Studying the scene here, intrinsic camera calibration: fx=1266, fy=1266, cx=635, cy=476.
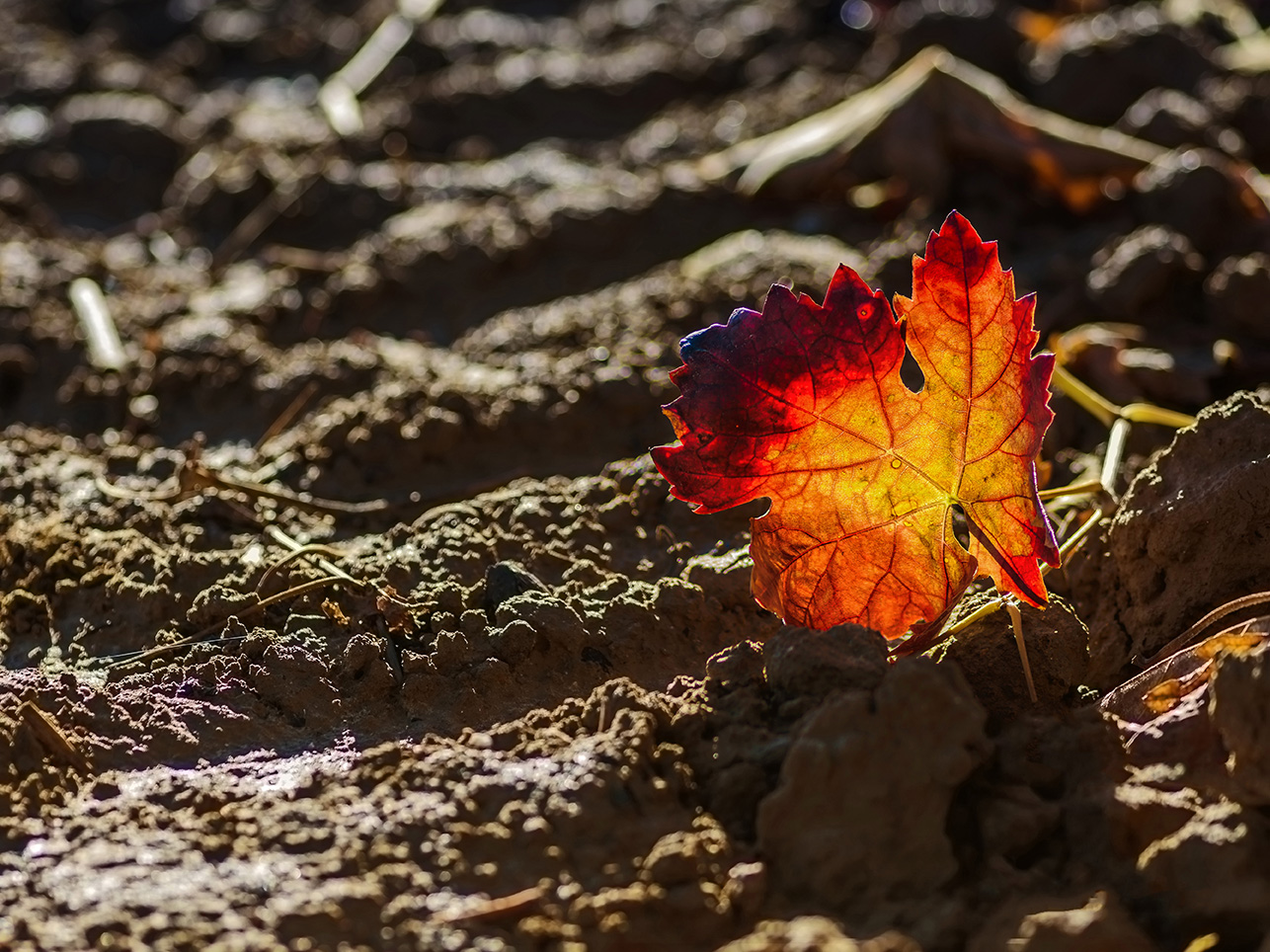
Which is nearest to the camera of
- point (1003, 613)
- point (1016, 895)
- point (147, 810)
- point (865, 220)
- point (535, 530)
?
point (1016, 895)

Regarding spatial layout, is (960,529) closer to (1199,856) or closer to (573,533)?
(573,533)

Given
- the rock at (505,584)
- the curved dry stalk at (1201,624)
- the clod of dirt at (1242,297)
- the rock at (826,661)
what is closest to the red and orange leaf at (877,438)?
the rock at (826,661)

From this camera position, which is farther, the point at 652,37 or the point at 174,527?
the point at 652,37

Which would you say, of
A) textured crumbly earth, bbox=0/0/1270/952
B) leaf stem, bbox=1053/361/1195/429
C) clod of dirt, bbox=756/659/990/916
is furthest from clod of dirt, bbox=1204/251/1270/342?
clod of dirt, bbox=756/659/990/916

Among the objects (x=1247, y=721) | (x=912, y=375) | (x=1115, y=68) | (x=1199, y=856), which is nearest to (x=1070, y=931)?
(x=1199, y=856)

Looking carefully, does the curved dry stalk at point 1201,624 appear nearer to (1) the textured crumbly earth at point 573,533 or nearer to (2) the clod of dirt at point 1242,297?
(1) the textured crumbly earth at point 573,533

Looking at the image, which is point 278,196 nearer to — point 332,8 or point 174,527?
point 174,527

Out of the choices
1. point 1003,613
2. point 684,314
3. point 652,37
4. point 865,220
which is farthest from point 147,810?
point 652,37
